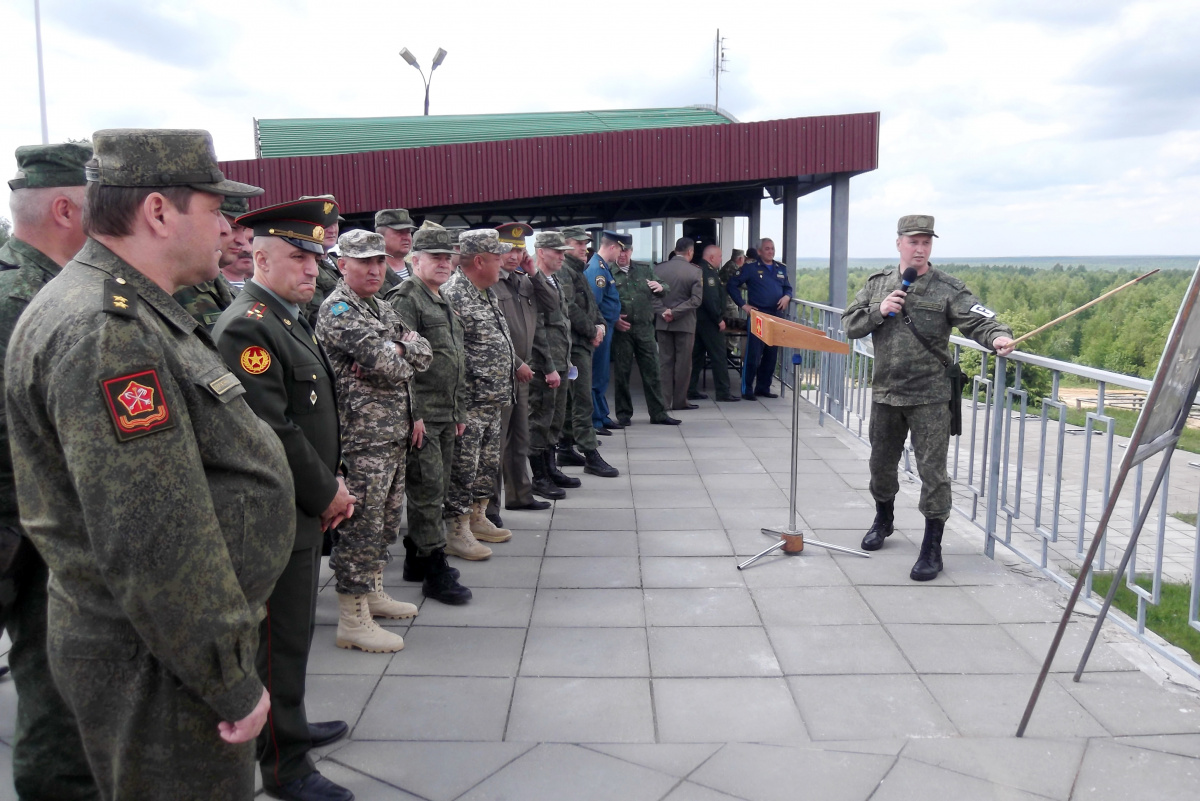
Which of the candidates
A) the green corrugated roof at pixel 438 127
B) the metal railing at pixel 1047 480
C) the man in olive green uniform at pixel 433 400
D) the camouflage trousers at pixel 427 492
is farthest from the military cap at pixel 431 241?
the green corrugated roof at pixel 438 127

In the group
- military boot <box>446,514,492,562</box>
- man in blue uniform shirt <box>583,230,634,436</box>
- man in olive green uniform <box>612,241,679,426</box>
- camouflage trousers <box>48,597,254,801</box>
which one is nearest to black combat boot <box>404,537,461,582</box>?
military boot <box>446,514,492,562</box>

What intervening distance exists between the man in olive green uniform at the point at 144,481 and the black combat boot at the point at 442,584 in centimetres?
276

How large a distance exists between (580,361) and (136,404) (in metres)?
6.09

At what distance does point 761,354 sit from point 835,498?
192 inches

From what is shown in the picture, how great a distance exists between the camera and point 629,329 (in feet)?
30.1

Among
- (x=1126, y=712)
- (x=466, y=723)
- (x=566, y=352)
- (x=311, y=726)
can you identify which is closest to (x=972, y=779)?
(x=1126, y=712)

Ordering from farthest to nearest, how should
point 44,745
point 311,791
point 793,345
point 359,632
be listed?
point 793,345 → point 359,632 → point 311,791 → point 44,745

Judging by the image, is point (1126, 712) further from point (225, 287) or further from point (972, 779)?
point (225, 287)

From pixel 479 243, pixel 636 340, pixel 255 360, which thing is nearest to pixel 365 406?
pixel 255 360

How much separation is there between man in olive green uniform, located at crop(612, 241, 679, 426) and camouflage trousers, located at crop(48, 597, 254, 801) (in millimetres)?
7670

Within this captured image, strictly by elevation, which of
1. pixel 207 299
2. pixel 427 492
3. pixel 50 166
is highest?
pixel 50 166

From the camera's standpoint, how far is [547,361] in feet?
20.6

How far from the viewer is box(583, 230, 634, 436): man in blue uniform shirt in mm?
8516

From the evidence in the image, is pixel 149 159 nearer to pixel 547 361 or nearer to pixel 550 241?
pixel 547 361
